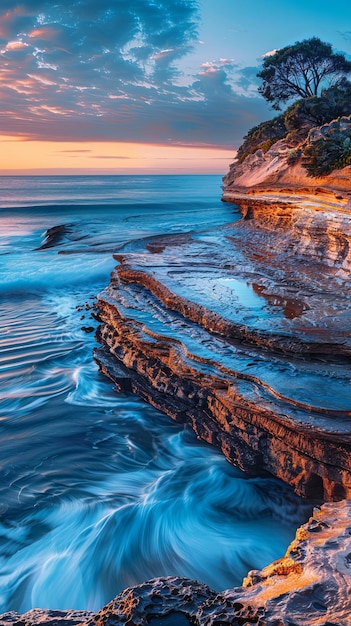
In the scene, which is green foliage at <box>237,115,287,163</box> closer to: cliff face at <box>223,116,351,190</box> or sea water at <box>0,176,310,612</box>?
cliff face at <box>223,116,351,190</box>

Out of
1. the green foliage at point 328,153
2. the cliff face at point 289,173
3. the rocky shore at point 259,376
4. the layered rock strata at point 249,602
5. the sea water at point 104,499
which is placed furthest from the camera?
the green foliage at point 328,153

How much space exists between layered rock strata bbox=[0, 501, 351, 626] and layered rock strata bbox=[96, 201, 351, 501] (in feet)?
5.39

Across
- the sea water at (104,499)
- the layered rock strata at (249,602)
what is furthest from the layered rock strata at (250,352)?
the layered rock strata at (249,602)

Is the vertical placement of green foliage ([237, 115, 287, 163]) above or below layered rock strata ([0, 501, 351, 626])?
above

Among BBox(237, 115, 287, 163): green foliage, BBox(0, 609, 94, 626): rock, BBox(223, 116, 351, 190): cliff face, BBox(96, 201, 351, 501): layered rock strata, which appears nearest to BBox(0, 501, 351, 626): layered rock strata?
BBox(0, 609, 94, 626): rock

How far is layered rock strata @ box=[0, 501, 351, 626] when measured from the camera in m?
2.09

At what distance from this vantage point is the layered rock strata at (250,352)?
14.0 ft

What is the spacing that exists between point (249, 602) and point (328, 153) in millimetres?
12053

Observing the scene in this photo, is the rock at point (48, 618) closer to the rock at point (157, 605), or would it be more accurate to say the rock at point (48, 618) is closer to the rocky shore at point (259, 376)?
the rocky shore at point (259, 376)

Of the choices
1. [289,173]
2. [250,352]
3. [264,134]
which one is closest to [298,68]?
[264,134]

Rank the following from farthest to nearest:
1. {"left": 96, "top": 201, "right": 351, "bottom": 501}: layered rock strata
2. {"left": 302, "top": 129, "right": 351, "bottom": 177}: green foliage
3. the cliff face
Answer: {"left": 302, "top": 129, "right": 351, "bottom": 177}: green foliage, the cliff face, {"left": 96, "top": 201, "right": 351, "bottom": 501}: layered rock strata

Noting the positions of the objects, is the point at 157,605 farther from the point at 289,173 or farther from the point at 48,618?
the point at 289,173

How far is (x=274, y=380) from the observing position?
4.81 meters

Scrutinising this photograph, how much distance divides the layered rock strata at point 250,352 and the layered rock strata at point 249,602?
1.64 meters
